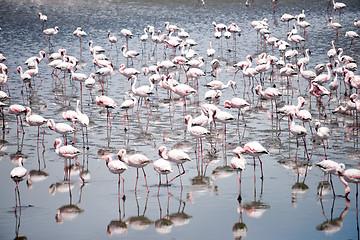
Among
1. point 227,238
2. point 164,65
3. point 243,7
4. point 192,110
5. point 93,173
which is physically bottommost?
point 227,238

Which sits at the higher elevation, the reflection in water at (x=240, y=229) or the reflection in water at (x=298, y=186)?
the reflection in water at (x=298, y=186)

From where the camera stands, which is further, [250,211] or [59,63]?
[59,63]

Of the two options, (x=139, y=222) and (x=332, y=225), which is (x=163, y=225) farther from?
(x=332, y=225)

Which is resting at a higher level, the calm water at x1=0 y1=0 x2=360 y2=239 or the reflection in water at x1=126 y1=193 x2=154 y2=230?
the calm water at x1=0 y1=0 x2=360 y2=239

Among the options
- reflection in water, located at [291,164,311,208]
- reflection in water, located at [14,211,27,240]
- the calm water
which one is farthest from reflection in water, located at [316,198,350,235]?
reflection in water, located at [14,211,27,240]

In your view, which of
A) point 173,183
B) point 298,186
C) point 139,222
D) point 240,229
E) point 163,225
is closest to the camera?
point 240,229

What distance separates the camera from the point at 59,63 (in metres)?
16.5

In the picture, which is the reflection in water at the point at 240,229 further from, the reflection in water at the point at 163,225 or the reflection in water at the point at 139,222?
the reflection in water at the point at 139,222

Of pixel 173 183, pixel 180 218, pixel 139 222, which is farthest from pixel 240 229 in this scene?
pixel 173 183

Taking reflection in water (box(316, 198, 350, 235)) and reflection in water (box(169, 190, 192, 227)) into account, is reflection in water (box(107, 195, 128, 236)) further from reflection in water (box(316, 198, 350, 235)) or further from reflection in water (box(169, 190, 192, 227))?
reflection in water (box(316, 198, 350, 235))

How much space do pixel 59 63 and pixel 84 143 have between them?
5.86 meters

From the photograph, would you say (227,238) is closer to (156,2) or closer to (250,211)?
(250,211)

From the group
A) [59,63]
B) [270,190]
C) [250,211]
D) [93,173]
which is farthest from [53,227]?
[59,63]

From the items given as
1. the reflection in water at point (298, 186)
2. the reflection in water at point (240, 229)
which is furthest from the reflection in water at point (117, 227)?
the reflection in water at point (298, 186)
